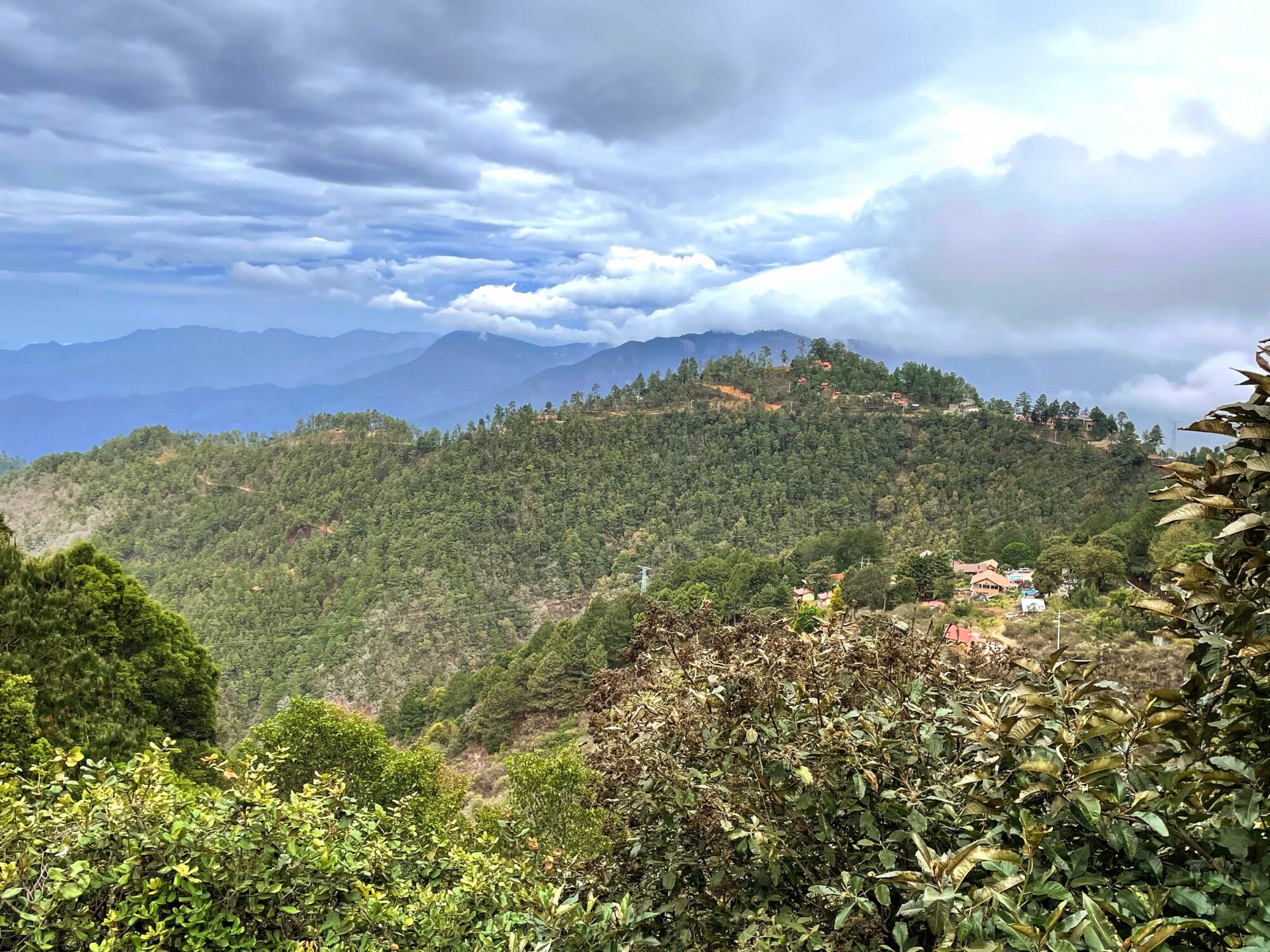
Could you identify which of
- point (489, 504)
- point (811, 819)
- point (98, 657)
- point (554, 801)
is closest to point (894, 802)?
point (811, 819)

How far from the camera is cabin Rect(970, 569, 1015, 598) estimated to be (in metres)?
Answer: 30.9

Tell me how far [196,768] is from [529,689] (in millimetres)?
24094

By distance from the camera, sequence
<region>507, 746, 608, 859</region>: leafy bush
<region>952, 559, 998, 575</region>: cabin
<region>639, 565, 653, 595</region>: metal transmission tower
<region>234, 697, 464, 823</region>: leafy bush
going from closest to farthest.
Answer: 1. <region>234, 697, 464, 823</region>: leafy bush
2. <region>507, 746, 608, 859</region>: leafy bush
3. <region>952, 559, 998, 575</region>: cabin
4. <region>639, 565, 653, 595</region>: metal transmission tower

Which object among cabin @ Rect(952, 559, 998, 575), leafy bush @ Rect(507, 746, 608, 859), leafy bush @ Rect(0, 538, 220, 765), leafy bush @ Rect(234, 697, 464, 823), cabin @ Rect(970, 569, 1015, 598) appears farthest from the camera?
cabin @ Rect(952, 559, 998, 575)

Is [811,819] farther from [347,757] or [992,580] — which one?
[992,580]

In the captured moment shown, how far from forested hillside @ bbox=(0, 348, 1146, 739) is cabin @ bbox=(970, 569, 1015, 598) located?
1030cm

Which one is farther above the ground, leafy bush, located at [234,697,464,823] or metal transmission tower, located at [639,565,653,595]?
leafy bush, located at [234,697,464,823]

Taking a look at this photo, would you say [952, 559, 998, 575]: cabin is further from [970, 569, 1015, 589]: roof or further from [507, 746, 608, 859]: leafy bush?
[507, 746, 608, 859]: leafy bush

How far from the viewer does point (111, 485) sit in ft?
241

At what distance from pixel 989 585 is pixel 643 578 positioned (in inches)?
945

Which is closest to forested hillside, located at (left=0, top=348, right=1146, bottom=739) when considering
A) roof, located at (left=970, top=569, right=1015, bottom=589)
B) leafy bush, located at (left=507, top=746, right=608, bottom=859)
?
roof, located at (left=970, top=569, right=1015, bottom=589)

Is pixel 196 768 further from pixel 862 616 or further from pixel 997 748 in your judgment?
pixel 997 748

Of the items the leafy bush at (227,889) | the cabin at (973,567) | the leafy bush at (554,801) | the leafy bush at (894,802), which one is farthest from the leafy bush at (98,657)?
the cabin at (973,567)

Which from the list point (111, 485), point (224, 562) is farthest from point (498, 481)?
point (111, 485)
